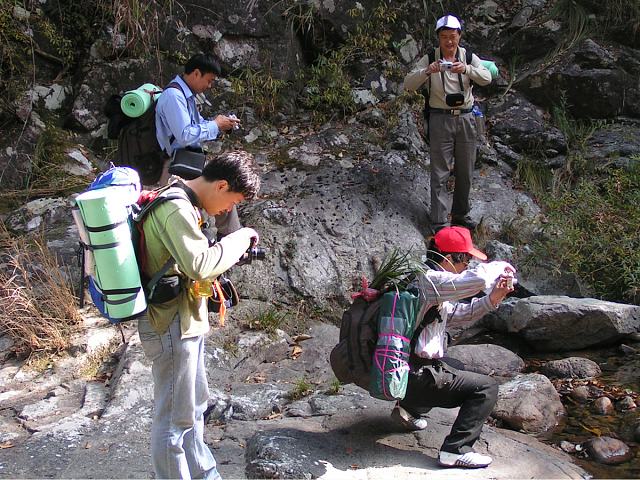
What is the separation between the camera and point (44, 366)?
17.3ft

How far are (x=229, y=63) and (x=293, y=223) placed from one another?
286cm

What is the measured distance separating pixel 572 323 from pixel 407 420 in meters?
2.53

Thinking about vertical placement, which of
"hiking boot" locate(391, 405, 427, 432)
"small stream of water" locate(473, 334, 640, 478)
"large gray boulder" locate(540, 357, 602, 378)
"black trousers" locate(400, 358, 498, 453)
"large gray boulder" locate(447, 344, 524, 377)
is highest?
"black trousers" locate(400, 358, 498, 453)

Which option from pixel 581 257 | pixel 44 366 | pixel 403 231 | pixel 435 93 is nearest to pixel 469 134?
pixel 435 93

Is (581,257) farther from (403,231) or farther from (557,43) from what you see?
(557,43)

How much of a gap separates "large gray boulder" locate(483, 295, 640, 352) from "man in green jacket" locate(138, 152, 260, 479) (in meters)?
3.70

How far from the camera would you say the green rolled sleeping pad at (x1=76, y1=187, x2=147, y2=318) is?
112 inches

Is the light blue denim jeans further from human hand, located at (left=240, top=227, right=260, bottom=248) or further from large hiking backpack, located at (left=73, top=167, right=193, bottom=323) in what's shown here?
human hand, located at (left=240, top=227, right=260, bottom=248)

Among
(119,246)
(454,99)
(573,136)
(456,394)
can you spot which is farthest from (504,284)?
(573,136)

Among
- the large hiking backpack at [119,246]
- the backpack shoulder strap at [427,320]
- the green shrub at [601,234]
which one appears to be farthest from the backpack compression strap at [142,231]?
the green shrub at [601,234]

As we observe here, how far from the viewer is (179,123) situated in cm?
498

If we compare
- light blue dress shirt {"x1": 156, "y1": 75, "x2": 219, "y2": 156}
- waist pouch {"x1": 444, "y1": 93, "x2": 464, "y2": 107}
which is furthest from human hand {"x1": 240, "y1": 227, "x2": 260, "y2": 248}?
waist pouch {"x1": 444, "y1": 93, "x2": 464, "y2": 107}

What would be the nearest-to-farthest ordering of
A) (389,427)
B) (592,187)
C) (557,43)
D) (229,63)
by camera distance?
(389,427)
(592,187)
(229,63)
(557,43)

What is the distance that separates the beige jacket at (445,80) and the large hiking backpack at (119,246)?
4.13 m
